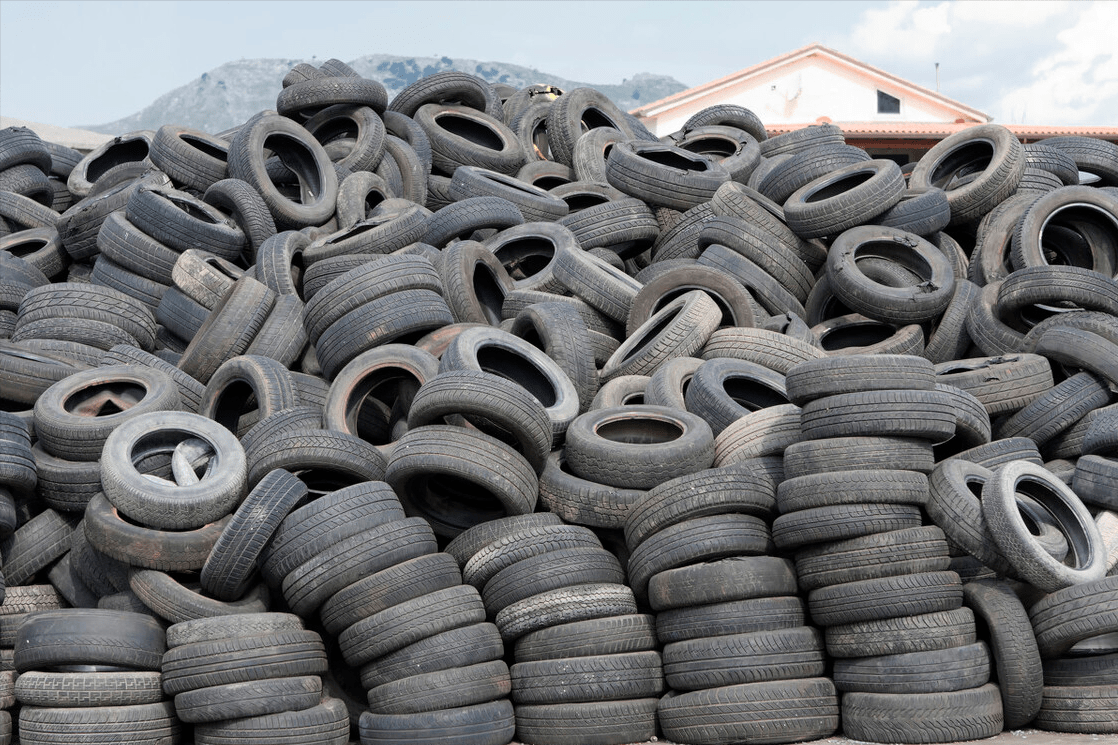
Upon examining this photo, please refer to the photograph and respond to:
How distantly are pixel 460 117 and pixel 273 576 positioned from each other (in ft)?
36.6

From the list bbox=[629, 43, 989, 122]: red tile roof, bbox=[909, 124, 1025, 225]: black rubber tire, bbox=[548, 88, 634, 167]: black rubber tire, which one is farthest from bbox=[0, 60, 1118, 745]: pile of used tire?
bbox=[629, 43, 989, 122]: red tile roof

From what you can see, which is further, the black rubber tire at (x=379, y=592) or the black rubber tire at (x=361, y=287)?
the black rubber tire at (x=361, y=287)

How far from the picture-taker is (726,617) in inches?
286

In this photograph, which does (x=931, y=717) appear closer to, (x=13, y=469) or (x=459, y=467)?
(x=459, y=467)

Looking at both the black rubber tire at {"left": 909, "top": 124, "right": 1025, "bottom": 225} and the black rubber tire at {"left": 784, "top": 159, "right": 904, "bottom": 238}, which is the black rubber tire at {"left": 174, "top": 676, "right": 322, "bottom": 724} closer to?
the black rubber tire at {"left": 784, "top": 159, "right": 904, "bottom": 238}

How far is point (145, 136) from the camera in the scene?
16953 mm

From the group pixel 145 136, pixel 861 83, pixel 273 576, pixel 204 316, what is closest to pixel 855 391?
pixel 273 576

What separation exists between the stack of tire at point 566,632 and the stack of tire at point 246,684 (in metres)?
1.27

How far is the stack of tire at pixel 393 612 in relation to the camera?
705 cm

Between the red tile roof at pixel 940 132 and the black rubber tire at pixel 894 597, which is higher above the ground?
the black rubber tire at pixel 894 597

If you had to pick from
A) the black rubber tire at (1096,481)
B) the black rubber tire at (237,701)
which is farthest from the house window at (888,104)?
the black rubber tire at (237,701)

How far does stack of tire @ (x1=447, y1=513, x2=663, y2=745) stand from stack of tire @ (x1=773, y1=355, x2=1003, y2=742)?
49.6 inches

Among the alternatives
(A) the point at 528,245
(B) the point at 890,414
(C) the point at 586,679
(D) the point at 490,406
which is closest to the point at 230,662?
(C) the point at 586,679

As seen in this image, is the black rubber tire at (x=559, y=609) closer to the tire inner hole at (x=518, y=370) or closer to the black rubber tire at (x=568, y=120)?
the tire inner hole at (x=518, y=370)
